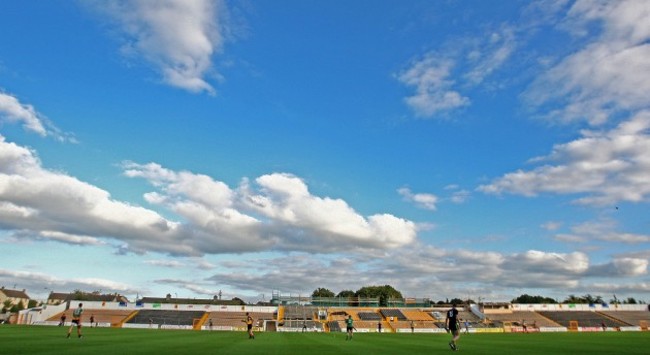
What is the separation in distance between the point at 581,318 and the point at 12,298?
19036 centimetres

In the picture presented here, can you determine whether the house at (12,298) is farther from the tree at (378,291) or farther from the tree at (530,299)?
the tree at (530,299)

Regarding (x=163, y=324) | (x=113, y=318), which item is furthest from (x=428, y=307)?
(x=113, y=318)

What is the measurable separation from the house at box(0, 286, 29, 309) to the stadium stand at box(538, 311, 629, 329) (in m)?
171

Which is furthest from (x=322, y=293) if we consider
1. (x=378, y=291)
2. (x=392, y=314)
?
(x=392, y=314)

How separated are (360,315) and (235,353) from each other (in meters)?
69.2

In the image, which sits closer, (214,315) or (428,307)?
(214,315)

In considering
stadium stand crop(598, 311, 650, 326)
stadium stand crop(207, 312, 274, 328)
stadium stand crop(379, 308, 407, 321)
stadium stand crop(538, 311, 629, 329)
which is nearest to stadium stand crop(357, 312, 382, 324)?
stadium stand crop(379, 308, 407, 321)

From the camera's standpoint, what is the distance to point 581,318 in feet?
271

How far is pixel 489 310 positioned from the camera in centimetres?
8919

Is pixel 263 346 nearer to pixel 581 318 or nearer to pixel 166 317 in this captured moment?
Answer: pixel 166 317

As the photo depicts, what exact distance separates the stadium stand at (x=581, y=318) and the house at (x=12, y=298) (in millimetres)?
171374

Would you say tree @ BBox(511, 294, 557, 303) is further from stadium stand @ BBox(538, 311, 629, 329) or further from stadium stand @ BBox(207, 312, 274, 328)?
stadium stand @ BBox(207, 312, 274, 328)

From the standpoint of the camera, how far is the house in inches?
6359

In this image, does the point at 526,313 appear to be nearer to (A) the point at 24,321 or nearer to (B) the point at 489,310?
(B) the point at 489,310
